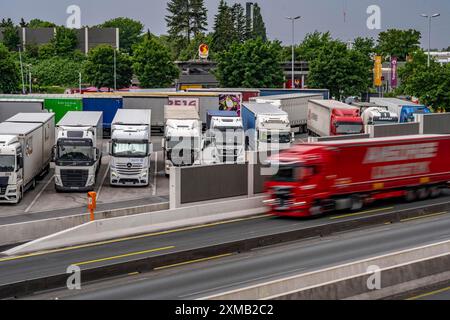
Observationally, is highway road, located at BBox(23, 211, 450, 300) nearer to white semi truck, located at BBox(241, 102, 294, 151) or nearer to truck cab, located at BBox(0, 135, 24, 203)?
truck cab, located at BBox(0, 135, 24, 203)

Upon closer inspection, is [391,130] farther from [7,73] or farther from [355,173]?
[7,73]

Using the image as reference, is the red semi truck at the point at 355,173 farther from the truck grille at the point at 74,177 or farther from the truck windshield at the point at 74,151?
the truck grille at the point at 74,177

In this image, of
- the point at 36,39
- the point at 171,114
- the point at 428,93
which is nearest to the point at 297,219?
the point at 171,114

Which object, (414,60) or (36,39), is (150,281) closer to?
(414,60)

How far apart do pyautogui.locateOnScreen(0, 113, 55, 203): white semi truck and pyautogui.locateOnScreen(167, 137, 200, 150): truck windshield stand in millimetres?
7352

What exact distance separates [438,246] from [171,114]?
28117 millimetres

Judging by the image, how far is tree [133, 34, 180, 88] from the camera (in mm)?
107375

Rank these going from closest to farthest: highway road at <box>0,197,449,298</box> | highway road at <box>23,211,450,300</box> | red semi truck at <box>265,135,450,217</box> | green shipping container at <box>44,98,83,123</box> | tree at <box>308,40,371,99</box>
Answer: highway road at <box>23,211,450,300</box> → highway road at <box>0,197,449,298</box> → red semi truck at <box>265,135,450,217</box> → green shipping container at <box>44,98,83,123</box> → tree at <box>308,40,371,99</box>

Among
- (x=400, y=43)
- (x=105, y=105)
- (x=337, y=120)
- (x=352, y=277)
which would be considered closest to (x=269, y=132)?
(x=337, y=120)

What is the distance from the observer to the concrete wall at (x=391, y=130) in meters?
47.3

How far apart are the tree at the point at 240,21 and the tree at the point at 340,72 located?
200ft

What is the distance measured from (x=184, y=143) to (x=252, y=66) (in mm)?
52712

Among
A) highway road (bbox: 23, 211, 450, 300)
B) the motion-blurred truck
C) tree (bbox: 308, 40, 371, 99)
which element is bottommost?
highway road (bbox: 23, 211, 450, 300)

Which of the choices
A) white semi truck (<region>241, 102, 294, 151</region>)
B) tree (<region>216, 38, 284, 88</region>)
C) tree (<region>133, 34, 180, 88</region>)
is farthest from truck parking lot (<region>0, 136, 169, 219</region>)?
tree (<region>133, 34, 180, 88</region>)
